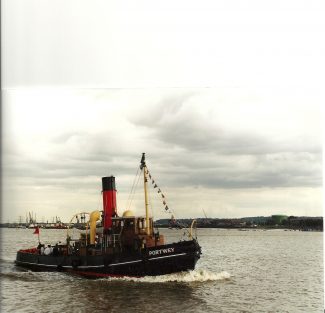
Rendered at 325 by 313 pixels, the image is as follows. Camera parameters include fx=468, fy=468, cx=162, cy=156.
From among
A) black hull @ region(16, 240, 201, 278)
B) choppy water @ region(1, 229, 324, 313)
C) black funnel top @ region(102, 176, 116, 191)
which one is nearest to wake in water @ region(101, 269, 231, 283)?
choppy water @ region(1, 229, 324, 313)

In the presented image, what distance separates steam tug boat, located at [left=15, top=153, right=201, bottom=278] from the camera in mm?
16547

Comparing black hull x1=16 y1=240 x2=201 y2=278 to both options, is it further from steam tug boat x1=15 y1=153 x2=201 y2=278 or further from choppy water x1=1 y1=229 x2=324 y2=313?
choppy water x1=1 y1=229 x2=324 y2=313

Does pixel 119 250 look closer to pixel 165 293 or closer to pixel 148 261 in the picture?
pixel 148 261

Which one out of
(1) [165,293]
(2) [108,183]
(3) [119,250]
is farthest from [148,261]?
(2) [108,183]

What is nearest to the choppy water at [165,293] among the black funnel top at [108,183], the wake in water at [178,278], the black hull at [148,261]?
the wake in water at [178,278]

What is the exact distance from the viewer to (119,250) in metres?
17.2

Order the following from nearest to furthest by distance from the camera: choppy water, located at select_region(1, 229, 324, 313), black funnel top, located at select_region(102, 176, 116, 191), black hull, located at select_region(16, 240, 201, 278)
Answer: choppy water, located at select_region(1, 229, 324, 313) < black funnel top, located at select_region(102, 176, 116, 191) < black hull, located at select_region(16, 240, 201, 278)

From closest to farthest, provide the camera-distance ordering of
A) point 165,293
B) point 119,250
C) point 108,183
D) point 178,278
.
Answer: point 165,293 → point 108,183 → point 178,278 → point 119,250

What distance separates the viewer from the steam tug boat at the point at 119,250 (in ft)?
54.3

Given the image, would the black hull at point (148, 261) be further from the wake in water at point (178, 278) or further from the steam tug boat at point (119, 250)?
the wake in water at point (178, 278)

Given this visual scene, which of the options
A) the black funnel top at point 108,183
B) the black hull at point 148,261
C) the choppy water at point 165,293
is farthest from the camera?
the black hull at point 148,261

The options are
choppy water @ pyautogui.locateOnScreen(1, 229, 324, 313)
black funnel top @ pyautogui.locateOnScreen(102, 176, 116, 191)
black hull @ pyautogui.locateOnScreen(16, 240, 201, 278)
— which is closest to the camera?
choppy water @ pyautogui.locateOnScreen(1, 229, 324, 313)

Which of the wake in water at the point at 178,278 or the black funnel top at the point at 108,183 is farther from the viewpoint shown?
the wake in water at the point at 178,278

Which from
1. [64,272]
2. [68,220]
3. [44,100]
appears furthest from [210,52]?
[64,272]
